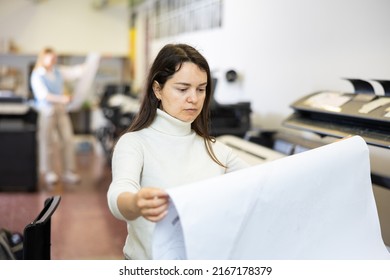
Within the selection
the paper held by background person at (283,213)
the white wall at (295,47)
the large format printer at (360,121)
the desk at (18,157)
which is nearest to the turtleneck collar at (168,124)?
the paper held by background person at (283,213)

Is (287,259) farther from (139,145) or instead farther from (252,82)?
(252,82)

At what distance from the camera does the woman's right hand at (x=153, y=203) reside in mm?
1189

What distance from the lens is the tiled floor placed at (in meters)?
3.24

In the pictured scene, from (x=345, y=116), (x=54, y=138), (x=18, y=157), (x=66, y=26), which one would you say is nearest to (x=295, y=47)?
(x=345, y=116)

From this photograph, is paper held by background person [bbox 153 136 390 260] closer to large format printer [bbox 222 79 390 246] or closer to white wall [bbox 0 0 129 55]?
large format printer [bbox 222 79 390 246]

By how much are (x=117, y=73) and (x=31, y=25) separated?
1.77 metres

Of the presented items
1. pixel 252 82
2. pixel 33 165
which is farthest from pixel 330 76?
pixel 33 165

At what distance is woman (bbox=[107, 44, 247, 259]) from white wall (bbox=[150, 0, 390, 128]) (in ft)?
4.65

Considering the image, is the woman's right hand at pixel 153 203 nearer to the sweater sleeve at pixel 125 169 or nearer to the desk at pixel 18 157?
the sweater sleeve at pixel 125 169

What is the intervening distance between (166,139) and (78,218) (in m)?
3.51

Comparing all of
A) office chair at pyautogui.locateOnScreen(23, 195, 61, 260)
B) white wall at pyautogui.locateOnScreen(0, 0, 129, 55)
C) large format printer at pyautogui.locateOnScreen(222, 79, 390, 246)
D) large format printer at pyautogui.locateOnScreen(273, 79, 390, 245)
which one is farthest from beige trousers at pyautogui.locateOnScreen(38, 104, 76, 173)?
office chair at pyautogui.locateOnScreen(23, 195, 61, 260)

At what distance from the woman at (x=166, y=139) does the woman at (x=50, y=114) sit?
4.72 meters
